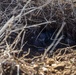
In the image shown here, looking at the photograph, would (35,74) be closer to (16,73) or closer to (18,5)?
(16,73)

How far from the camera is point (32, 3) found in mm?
2814

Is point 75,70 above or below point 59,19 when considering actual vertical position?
below

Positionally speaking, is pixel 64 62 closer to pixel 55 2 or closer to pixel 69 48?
pixel 69 48

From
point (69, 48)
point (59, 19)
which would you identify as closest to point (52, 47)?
point (69, 48)

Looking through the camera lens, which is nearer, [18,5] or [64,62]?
[64,62]

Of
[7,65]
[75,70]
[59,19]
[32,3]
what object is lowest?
[75,70]

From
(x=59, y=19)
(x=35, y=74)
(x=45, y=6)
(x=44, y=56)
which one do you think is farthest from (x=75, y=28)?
(x=35, y=74)

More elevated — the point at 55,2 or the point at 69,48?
the point at 55,2

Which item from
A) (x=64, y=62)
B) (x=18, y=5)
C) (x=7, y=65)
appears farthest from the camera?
(x=18, y=5)

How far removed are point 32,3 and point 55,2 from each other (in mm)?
219

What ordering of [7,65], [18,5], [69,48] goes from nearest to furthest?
[7,65]
[69,48]
[18,5]

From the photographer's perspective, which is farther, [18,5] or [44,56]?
[18,5]

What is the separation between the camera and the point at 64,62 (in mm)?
2322

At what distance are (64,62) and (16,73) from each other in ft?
1.33
